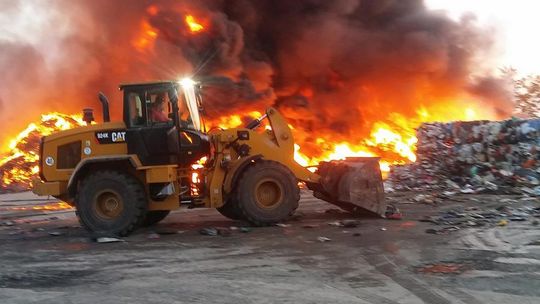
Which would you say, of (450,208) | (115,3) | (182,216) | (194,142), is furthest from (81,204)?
(115,3)

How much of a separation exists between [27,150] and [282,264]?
15.0 m

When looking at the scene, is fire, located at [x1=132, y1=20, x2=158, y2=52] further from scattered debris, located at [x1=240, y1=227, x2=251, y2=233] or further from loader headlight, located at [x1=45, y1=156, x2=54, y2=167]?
scattered debris, located at [x1=240, y1=227, x2=251, y2=233]

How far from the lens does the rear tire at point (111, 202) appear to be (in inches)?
301

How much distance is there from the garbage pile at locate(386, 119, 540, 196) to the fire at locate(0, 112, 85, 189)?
36.0ft

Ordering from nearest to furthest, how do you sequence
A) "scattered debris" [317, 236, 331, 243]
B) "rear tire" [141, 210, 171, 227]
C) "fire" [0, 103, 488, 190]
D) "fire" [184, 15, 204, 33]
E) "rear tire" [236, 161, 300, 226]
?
"scattered debris" [317, 236, 331, 243] → "rear tire" [236, 161, 300, 226] → "rear tire" [141, 210, 171, 227] → "fire" [0, 103, 488, 190] → "fire" [184, 15, 204, 33]

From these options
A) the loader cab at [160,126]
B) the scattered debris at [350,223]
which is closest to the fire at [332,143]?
the scattered debris at [350,223]

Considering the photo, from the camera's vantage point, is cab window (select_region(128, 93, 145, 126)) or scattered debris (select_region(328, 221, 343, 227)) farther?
scattered debris (select_region(328, 221, 343, 227))

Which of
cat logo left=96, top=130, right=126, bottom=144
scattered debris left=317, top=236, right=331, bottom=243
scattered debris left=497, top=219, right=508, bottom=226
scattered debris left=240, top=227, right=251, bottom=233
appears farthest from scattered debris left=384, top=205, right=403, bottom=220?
cat logo left=96, top=130, right=126, bottom=144

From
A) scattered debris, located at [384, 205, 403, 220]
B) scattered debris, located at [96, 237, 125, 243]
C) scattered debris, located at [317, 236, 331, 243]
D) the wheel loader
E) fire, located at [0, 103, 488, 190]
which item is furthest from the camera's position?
fire, located at [0, 103, 488, 190]

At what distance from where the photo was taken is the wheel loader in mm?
7754

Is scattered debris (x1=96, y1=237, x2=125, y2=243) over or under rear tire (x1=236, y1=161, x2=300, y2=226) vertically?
under

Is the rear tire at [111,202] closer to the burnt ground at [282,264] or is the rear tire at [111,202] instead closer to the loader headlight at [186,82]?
the burnt ground at [282,264]

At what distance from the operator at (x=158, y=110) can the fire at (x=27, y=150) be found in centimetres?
1072

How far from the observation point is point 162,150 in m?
7.88
